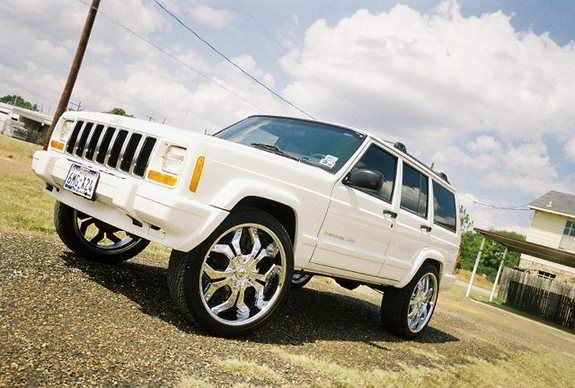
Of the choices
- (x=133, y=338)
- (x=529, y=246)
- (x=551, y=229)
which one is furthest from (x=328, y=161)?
(x=551, y=229)

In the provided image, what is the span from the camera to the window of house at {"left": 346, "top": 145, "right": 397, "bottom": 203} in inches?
175

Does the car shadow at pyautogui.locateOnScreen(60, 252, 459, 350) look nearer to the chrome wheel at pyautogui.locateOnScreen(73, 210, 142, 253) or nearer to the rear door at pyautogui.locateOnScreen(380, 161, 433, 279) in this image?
the chrome wheel at pyautogui.locateOnScreen(73, 210, 142, 253)

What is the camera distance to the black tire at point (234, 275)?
3119 mm

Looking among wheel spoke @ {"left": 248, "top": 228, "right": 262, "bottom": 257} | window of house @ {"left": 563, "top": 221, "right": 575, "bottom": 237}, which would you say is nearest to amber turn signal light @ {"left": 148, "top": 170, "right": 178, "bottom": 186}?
wheel spoke @ {"left": 248, "top": 228, "right": 262, "bottom": 257}

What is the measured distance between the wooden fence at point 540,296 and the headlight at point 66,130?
23044mm

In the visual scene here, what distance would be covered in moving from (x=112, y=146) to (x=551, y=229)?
32863 mm

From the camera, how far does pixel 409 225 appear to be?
5.11 m

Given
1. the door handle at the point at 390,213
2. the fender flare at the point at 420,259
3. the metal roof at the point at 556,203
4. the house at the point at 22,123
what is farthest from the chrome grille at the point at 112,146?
the house at the point at 22,123

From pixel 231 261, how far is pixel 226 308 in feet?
1.20

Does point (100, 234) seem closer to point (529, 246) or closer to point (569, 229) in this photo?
point (529, 246)

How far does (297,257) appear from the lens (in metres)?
3.73

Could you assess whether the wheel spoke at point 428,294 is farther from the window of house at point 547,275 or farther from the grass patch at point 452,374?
the window of house at point 547,275

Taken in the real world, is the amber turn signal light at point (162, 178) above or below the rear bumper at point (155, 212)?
above

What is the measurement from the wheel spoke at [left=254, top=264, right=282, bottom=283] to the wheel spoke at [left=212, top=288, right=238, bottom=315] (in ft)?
0.70
